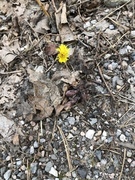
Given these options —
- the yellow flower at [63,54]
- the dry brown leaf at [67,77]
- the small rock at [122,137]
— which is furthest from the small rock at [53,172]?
the yellow flower at [63,54]

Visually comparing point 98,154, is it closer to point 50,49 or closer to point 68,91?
point 68,91

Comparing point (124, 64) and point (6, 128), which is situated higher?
point (124, 64)

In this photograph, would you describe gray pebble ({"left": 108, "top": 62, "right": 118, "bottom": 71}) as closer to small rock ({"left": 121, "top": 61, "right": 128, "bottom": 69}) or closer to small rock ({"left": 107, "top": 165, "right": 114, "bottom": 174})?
small rock ({"left": 121, "top": 61, "right": 128, "bottom": 69})

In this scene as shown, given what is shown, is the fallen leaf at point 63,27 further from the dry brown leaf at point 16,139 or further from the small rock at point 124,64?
the dry brown leaf at point 16,139

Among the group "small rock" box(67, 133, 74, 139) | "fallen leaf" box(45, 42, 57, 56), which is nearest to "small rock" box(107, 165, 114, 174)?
"small rock" box(67, 133, 74, 139)

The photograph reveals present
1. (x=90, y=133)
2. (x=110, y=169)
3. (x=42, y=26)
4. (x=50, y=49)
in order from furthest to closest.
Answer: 1. (x=42, y=26)
2. (x=50, y=49)
3. (x=90, y=133)
4. (x=110, y=169)

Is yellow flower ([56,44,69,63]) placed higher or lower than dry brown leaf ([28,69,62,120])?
higher

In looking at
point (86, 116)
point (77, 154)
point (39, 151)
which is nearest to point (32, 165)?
point (39, 151)

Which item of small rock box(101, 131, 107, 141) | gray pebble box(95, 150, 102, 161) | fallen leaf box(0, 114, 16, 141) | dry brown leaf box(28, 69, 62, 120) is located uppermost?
dry brown leaf box(28, 69, 62, 120)

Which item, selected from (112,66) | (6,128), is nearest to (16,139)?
(6,128)

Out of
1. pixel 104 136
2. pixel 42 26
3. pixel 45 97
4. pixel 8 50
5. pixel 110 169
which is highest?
pixel 42 26

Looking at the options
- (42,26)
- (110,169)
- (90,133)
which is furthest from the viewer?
(42,26)
